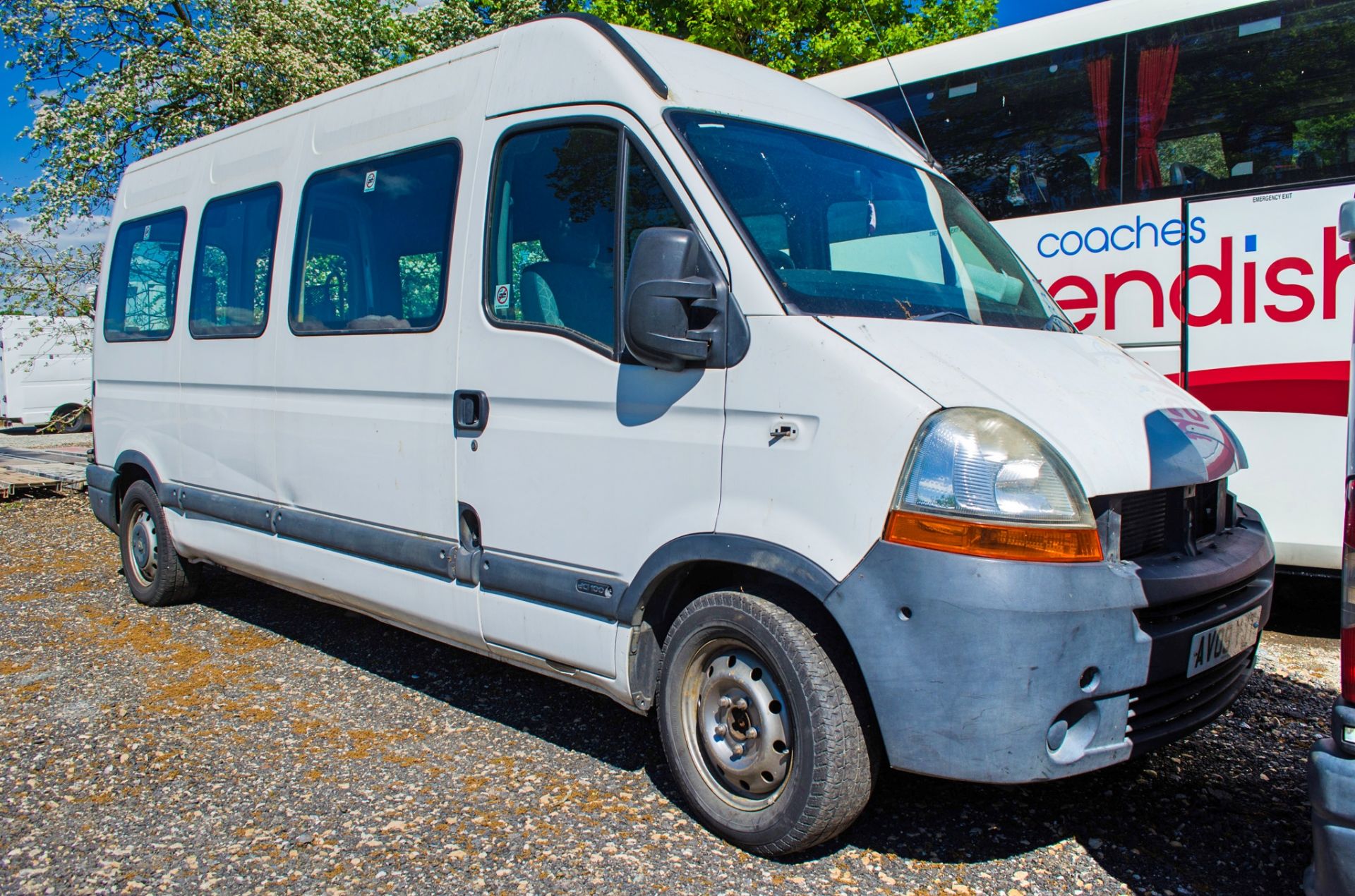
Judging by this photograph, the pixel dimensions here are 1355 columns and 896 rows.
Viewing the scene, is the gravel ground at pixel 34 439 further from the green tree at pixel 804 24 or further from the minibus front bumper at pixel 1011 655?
the minibus front bumper at pixel 1011 655

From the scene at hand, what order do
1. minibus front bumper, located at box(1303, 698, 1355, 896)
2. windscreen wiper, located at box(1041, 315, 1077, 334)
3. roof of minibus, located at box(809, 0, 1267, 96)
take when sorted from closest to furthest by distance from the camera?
minibus front bumper, located at box(1303, 698, 1355, 896), windscreen wiper, located at box(1041, 315, 1077, 334), roof of minibus, located at box(809, 0, 1267, 96)

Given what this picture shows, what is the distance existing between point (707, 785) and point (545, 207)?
6.60 feet

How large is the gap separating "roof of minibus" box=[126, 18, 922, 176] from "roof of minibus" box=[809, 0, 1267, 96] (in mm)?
2221

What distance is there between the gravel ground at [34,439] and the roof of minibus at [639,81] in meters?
20.0

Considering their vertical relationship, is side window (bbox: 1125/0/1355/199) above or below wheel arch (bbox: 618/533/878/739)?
above

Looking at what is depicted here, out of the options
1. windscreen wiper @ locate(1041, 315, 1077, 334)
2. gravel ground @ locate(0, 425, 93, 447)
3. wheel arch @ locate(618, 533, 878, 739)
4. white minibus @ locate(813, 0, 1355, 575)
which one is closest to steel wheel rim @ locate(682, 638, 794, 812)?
wheel arch @ locate(618, 533, 878, 739)

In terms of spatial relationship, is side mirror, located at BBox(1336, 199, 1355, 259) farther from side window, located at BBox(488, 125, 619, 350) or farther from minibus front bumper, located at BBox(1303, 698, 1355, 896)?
side window, located at BBox(488, 125, 619, 350)

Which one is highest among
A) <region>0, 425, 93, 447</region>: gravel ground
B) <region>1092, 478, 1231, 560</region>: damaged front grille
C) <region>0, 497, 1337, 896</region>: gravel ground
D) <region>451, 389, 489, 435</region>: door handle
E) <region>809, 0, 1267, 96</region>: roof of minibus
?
<region>809, 0, 1267, 96</region>: roof of minibus

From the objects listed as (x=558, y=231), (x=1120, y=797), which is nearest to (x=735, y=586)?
(x=558, y=231)

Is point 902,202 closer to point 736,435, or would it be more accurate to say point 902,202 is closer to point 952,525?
point 736,435

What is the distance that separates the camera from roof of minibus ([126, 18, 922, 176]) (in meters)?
3.48

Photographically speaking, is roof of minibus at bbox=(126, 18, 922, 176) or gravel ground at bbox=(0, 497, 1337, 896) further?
roof of minibus at bbox=(126, 18, 922, 176)

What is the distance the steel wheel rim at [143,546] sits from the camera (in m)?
6.26

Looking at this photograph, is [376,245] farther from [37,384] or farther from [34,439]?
[37,384]
